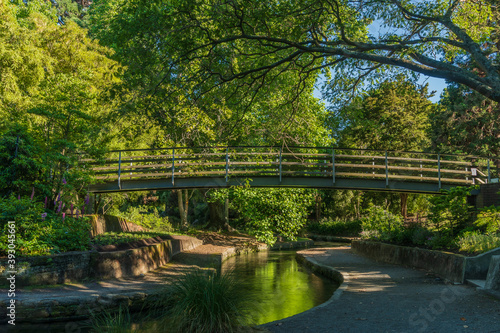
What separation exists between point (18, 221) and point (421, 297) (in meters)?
8.47

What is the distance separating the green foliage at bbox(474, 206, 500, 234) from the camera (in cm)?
928

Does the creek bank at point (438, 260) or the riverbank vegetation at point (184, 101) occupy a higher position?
the riverbank vegetation at point (184, 101)

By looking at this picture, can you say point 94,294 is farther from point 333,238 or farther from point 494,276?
point 333,238

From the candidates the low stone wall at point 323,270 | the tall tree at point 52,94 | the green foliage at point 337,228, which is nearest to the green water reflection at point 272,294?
the low stone wall at point 323,270

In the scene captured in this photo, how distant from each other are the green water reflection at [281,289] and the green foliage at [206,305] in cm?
32

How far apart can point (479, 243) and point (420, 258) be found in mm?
2355

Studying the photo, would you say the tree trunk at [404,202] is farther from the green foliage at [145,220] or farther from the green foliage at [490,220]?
the green foliage at [490,220]

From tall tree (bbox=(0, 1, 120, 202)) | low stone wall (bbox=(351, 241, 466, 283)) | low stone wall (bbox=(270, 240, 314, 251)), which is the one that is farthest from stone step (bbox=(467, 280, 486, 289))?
low stone wall (bbox=(270, 240, 314, 251))

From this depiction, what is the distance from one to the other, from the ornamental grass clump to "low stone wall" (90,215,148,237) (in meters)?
8.45

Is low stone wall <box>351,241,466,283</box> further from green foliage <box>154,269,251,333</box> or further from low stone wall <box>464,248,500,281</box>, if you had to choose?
green foliage <box>154,269,251,333</box>

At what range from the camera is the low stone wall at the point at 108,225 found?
12875 millimetres

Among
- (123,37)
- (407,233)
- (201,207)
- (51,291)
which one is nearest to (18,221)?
(51,291)

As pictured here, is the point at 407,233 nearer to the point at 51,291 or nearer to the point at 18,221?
the point at 51,291

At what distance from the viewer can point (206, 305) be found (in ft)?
15.4
